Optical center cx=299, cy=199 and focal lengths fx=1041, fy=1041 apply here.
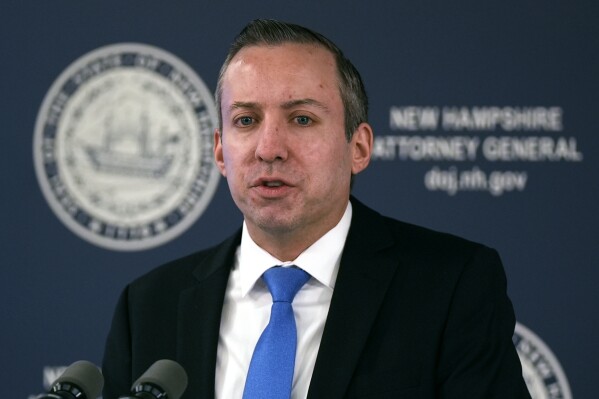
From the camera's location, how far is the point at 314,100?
5.46 feet

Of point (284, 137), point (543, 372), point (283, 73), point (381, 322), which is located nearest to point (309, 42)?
point (283, 73)

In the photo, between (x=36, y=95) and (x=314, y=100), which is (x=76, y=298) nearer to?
(x=36, y=95)

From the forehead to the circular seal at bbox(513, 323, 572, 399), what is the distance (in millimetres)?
1106

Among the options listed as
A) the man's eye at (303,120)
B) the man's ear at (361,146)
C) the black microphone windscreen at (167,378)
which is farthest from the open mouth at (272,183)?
the black microphone windscreen at (167,378)

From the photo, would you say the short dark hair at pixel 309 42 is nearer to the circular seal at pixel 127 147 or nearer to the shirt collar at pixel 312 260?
the shirt collar at pixel 312 260

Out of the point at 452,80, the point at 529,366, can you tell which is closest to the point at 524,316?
the point at 529,366

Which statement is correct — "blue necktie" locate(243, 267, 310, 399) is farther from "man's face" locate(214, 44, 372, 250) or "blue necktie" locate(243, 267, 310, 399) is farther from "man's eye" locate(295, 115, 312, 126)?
"man's eye" locate(295, 115, 312, 126)

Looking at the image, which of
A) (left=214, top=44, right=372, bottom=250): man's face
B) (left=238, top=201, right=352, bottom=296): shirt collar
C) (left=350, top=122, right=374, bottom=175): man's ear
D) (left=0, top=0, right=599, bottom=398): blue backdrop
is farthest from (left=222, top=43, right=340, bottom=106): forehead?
(left=0, top=0, right=599, bottom=398): blue backdrop

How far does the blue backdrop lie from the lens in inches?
100

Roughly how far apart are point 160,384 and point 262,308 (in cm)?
66

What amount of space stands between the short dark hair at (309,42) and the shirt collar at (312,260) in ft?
0.56

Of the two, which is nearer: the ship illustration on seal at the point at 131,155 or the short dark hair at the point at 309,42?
the short dark hair at the point at 309,42

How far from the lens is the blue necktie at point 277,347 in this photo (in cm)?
161

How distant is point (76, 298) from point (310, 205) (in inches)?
46.3
